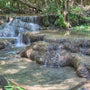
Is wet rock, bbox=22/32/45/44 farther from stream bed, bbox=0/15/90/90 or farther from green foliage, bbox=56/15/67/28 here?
green foliage, bbox=56/15/67/28

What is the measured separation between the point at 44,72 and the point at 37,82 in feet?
2.92

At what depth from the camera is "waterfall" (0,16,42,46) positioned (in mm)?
11576

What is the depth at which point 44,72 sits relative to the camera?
583cm

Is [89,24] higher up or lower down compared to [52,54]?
higher up

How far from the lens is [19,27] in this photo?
12.2m

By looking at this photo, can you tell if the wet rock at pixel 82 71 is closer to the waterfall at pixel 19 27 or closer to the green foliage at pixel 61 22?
the waterfall at pixel 19 27

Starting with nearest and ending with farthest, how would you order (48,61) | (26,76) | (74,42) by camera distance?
(26,76), (48,61), (74,42)

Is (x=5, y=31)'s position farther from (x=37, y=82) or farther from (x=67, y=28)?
(x=37, y=82)

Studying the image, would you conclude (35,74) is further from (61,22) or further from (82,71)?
(61,22)

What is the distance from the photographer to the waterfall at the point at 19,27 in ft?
38.0

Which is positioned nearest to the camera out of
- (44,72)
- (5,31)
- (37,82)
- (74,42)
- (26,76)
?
(37,82)

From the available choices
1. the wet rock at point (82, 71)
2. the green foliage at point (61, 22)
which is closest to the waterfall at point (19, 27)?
the green foliage at point (61, 22)

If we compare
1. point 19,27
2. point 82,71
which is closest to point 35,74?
point 82,71

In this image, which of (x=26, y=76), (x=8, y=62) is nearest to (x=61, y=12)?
(x=8, y=62)
